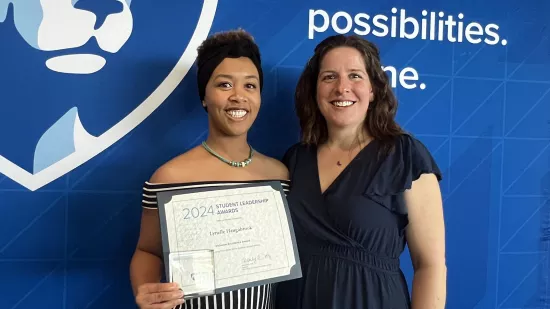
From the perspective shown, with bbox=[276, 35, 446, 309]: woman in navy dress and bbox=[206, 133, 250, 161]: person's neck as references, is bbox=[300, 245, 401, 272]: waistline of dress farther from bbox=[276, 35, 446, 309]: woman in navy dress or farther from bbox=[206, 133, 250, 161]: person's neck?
bbox=[206, 133, 250, 161]: person's neck

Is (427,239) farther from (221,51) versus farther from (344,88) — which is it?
(221,51)

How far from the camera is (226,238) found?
1202mm

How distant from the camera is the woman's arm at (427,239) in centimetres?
131

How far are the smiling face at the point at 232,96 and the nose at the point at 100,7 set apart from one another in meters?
0.51

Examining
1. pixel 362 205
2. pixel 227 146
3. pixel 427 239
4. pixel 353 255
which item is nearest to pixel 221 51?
pixel 227 146

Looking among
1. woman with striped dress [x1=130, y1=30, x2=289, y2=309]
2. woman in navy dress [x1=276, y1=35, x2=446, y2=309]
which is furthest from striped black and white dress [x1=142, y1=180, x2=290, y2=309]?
woman in navy dress [x1=276, y1=35, x2=446, y2=309]

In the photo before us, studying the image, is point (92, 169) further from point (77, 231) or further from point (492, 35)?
point (492, 35)

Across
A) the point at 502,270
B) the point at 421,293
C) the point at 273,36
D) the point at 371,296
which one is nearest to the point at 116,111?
the point at 273,36

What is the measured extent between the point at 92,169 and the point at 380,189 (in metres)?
1.02

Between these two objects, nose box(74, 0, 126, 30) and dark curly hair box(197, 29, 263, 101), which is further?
nose box(74, 0, 126, 30)

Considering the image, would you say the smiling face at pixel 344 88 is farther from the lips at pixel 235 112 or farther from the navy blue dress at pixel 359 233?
the lips at pixel 235 112

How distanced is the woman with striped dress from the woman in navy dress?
0.16 meters

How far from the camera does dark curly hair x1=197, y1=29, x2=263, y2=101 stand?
1383 millimetres

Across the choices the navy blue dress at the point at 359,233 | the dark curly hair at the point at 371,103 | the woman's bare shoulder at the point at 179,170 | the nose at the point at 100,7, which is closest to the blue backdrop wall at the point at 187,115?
the nose at the point at 100,7
